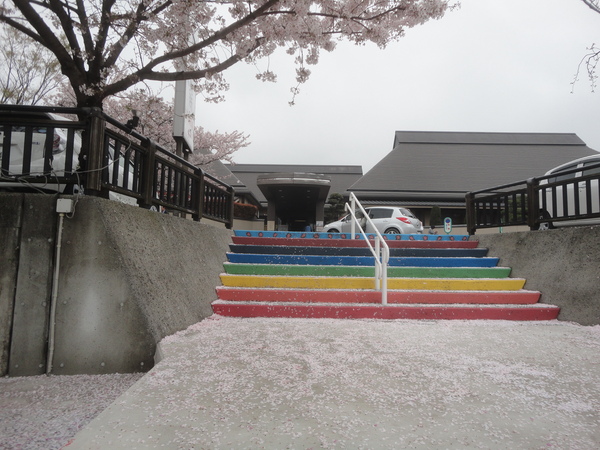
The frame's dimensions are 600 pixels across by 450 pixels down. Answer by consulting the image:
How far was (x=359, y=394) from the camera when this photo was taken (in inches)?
86.4

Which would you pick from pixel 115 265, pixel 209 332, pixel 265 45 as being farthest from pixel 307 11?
pixel 209 332

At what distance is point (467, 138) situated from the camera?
25625mm

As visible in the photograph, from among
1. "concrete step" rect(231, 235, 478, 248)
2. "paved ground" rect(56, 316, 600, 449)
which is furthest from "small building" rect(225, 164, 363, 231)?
"paved ground" rect(56, 316, 600, 449)

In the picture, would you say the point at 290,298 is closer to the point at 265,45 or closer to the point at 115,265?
the point at 115,265

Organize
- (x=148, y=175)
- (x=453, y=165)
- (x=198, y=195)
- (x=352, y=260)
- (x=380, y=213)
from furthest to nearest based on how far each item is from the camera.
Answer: (x=453, y=165) < (x=380, y=213) < (x=352, y=260) < (x=198, y=195) < (x=148, y=175)

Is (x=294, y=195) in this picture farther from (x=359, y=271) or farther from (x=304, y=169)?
(x=304, y=169)

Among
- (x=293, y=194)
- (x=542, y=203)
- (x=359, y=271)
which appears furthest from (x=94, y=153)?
(x=293, y=194)

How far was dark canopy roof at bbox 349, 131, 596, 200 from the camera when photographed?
65.6ft

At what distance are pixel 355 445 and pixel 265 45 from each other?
4957mm

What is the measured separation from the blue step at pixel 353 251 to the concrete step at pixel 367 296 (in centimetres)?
141

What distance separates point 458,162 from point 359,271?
20650mm

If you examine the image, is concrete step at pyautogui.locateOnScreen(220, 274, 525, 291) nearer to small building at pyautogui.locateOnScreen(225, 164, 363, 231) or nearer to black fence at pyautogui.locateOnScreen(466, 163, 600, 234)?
black fence at pyautogui.locateOnScreen(466, 163, 600, 234)

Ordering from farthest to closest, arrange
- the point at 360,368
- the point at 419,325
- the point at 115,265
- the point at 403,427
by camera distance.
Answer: the point at 419,325, the point at 115,265, the point at 360,368, the point at 403,427

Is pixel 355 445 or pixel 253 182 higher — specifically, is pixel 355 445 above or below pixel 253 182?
below
